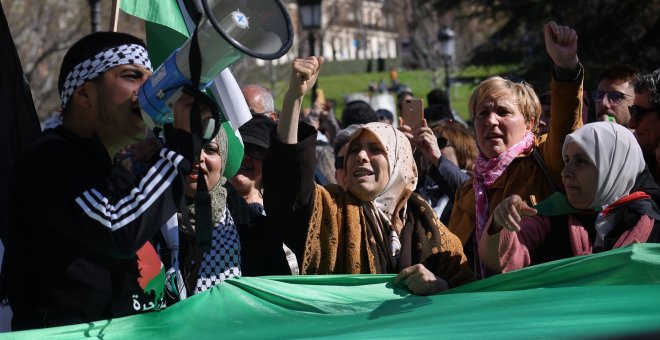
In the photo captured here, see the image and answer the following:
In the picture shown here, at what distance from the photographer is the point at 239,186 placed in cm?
585

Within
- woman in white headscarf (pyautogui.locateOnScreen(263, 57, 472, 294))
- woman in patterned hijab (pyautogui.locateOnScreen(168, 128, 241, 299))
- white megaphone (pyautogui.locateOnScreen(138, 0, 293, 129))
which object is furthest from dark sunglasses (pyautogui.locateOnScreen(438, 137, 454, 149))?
white megaphone (pyautogui.locateOnScreen(138, 0, 293, 129))

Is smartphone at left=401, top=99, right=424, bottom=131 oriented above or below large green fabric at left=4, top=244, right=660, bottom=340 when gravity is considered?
above

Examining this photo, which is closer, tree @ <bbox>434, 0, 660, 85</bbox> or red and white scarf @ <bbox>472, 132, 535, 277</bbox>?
red and white scarf @ <bbox>472, 132, 535, 277</bbox>

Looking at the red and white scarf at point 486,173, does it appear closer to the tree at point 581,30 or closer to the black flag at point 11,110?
the black flag at point 11,110

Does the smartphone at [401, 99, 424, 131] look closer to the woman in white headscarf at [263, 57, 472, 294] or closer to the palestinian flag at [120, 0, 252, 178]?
the woman in white headscarf at [263, 57, 472, 294]

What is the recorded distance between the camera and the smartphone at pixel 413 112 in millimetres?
6508

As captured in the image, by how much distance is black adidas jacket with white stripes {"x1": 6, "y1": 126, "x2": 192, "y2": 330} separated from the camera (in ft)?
11.2

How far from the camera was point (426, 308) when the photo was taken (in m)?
3.91

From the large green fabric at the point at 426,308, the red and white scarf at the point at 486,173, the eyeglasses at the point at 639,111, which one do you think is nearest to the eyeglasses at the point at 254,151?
the red and white scarf at the point at 486,173

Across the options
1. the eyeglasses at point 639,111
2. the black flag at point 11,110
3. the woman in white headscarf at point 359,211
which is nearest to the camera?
the black flag at point 11,110

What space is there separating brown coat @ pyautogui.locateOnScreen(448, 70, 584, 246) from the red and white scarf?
31mm

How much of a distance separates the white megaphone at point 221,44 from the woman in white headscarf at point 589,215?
3.93 ft

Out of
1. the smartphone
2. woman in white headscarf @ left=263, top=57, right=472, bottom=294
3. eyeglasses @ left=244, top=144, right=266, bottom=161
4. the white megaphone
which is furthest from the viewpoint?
the smartphone

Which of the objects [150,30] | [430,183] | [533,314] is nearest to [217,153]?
[150,30]
